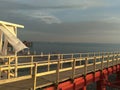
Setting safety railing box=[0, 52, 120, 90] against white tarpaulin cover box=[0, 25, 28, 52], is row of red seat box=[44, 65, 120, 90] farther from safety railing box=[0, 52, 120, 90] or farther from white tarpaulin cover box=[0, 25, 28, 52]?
white tarpaulin cover box=[0, 25, 28, 52]

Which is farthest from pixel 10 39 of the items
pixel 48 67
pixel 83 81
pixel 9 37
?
pixel 83 81

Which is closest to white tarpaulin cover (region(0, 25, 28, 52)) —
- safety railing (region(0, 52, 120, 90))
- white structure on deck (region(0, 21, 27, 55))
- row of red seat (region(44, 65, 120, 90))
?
white structure on deck (region(0, 21, 27, 55))

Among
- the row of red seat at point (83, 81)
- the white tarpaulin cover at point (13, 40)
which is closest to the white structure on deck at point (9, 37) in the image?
the white tarpaulin cover at point (13, 40)

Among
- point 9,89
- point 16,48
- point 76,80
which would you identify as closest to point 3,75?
point 16,48

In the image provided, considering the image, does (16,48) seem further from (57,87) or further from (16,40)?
(57,87)

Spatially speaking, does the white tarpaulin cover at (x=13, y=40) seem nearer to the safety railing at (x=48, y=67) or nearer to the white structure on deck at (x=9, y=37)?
the white structure on deck at (x=9, y=37)

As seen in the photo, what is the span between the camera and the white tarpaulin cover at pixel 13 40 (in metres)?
18.6

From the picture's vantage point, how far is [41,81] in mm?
14461

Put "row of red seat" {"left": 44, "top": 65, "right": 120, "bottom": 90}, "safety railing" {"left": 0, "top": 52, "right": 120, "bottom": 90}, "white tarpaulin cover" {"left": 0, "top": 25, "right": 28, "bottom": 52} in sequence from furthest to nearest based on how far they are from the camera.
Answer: "white tarpaulin cover" {"left": 0, "top": 25, "right": 28, "bottom": 52} < "row of red seat" {"left": 44, "top": 65, "right": 120, "bottom": 90} < "safety railing" {"left": 0, "top": 52, "right": 120, "bottom": 90}

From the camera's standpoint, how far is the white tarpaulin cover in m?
18.6

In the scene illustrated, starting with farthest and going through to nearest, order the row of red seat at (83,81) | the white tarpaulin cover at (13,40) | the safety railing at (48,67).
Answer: the white tarpaulin cover at (13,40)
the row of red seat at (83,81)
the safety railing at (48,67)

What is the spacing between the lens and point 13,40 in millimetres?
18922

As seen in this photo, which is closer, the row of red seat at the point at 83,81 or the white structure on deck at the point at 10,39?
the row of red seat at the point at 83,81

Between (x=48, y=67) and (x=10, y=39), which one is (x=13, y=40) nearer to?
(x=10, y=39)
